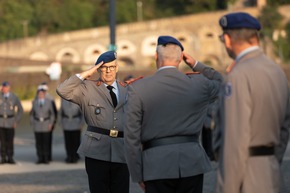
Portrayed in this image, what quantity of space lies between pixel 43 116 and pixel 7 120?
690mm

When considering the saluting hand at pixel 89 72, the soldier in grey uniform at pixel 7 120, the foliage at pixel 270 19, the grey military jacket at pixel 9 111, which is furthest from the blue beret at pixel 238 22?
the foliage at pixel 270 19

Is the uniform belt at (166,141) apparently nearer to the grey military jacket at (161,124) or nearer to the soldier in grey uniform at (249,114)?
the grey military jacket at (161,124)

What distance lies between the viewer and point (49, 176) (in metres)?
14.5

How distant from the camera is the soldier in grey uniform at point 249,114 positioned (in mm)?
5129

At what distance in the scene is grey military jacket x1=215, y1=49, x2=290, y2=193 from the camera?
512 centimetres

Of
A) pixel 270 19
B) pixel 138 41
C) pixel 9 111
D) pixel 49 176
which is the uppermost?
pixel 270 19

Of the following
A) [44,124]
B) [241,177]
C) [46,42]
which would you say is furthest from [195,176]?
[46,42]

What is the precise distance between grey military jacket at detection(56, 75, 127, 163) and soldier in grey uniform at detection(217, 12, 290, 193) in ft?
9.66

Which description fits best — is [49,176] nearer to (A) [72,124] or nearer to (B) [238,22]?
(A) [72,124]

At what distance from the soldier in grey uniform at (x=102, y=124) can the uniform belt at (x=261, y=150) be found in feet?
9.84

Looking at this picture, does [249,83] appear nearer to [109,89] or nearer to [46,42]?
[109,89]

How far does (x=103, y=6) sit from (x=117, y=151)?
8680 cm

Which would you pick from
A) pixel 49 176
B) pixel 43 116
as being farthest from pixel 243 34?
pixel 43 116

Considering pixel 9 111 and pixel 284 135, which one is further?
pixel 9 111
